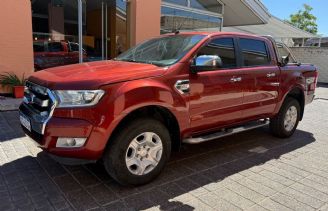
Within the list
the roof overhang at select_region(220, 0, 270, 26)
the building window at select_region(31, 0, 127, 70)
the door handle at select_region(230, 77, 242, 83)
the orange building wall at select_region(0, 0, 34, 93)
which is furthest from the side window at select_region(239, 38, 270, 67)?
the roof overhang at select_region(220, 0, 270, 26)

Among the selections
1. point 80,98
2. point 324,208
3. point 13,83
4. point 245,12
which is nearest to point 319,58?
point 245,12

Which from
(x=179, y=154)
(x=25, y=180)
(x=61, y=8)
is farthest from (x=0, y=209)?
(x=61, y=8)

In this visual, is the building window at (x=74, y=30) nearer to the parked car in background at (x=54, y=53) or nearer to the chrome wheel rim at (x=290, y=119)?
the parked car in background at (x=54, y=53)

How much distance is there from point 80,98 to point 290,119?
4.24m

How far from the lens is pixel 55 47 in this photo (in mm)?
10609

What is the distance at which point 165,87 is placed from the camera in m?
3.62

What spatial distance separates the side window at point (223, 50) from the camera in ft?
14.2

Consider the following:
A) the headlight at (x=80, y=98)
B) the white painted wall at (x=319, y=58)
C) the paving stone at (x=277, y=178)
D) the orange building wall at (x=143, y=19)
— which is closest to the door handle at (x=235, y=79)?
the paving stone at (x=277, y=178)

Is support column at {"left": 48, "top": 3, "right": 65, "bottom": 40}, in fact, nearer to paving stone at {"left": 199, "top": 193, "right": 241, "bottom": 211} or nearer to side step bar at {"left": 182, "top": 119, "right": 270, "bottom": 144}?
side step bar at {"left": 182, "top": 119, "right": 270, "bottom": 144}

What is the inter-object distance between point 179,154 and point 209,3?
1162 centimetres

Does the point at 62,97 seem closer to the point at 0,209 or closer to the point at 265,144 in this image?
the point at 0,209

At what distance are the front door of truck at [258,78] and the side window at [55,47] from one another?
7.43m

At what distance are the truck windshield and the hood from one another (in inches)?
11.5

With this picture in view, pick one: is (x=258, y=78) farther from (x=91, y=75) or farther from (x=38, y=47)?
(x=38, y=47)
